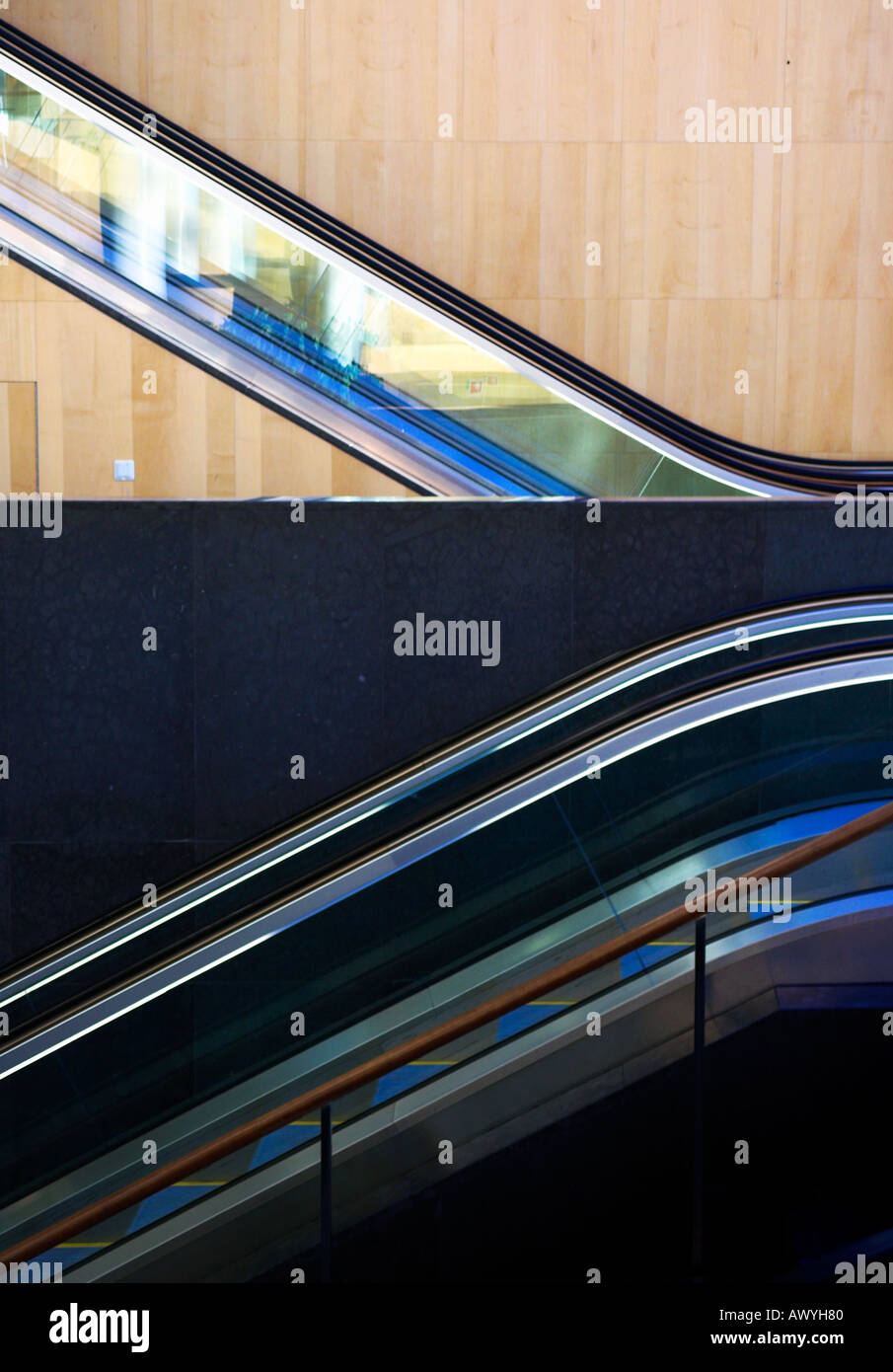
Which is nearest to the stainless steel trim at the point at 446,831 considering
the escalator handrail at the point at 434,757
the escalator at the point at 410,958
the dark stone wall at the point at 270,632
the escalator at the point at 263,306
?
the escalator at the point at 410,958

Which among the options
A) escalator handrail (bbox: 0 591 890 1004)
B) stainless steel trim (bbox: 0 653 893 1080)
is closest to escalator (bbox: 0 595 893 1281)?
stainless steel trim (bbox: 0 653 893 1080)

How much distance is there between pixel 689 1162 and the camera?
2758mm

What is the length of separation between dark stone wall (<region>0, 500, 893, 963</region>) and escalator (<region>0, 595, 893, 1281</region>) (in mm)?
1590

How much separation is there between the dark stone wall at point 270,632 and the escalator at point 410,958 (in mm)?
1590

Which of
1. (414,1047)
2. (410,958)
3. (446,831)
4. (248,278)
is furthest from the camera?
(248,278)

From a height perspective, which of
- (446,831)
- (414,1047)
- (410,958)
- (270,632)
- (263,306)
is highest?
(263,306)

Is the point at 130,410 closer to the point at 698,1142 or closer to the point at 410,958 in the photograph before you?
the point at 410,958

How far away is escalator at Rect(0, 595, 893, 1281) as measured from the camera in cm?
251

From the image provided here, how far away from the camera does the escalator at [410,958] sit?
251cm

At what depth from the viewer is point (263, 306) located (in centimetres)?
585

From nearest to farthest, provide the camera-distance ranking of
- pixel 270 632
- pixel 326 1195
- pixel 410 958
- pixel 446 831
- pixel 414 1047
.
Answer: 1. pixel 414 1047
2. pixel 326 1195
3. pixel 410 958
4. pixel 446 831
5. pixel 270 632

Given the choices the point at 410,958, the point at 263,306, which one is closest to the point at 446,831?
the point at 410,958

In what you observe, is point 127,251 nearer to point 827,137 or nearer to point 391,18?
point 391,18

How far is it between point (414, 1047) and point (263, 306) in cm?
434
